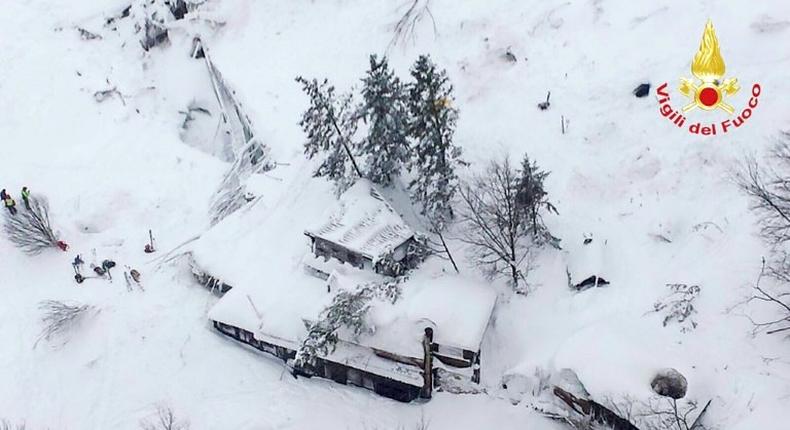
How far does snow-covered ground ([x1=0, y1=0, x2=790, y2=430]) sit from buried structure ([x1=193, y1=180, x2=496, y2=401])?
103 cm

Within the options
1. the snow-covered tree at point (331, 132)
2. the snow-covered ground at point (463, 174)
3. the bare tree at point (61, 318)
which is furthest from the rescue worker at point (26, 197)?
the snow-covered tree at point (331, 132)

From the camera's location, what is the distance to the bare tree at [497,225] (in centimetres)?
2953

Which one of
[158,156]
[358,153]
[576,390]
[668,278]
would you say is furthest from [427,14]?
[576,390]

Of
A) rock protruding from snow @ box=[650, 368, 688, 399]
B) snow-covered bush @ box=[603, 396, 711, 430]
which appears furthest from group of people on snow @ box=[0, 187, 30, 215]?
rock protruding from snow @ box=[650, 368, 688, 399]

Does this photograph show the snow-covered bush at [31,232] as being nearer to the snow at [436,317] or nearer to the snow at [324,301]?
the snow at [324,301]

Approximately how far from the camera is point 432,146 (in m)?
29.6

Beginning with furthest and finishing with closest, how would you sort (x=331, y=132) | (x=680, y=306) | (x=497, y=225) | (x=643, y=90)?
(x=643, y=90) < (x=331, y=132) < (x=497, y=225) < (x=680, y=306)

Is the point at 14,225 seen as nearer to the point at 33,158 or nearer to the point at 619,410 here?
the point at 33,158

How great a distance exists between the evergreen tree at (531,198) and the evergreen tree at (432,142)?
2.81 m

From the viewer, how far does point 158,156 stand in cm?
4084

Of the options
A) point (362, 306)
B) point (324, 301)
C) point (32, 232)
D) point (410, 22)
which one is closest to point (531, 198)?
point (362, 306)

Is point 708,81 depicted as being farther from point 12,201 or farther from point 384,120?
point 12,201

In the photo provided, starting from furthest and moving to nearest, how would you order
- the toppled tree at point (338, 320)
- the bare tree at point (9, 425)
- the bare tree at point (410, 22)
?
the bare tree at point (410, 22), the bare tree at point (9, 425), the toppled tree at point (338, 320)

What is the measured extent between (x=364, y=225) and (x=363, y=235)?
515mm
